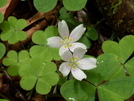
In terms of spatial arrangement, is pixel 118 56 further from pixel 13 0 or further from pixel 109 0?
pixel 13 0

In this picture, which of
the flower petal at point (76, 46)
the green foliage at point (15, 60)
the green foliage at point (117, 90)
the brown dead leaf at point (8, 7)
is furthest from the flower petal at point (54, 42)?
the brown dead leaf at point (8, 7)

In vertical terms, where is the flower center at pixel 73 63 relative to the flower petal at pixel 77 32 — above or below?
below

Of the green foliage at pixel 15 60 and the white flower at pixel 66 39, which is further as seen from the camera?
the green foliage at pixel 15 60

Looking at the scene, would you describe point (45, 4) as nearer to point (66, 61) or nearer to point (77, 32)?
point (77, 32)

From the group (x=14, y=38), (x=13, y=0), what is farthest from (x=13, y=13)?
(x=14, y=38)

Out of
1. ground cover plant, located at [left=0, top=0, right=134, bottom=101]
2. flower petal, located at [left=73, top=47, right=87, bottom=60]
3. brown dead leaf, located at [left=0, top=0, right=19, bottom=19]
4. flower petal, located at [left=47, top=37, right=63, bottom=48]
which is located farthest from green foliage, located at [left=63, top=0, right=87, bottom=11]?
brown dead leaf, located at [left=0, top=0, right=19, bottom=19]

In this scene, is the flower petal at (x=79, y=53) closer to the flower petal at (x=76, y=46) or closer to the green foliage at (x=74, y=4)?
the flower petal at (x=76, y=46)

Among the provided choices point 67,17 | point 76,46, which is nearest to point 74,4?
point 76,46
